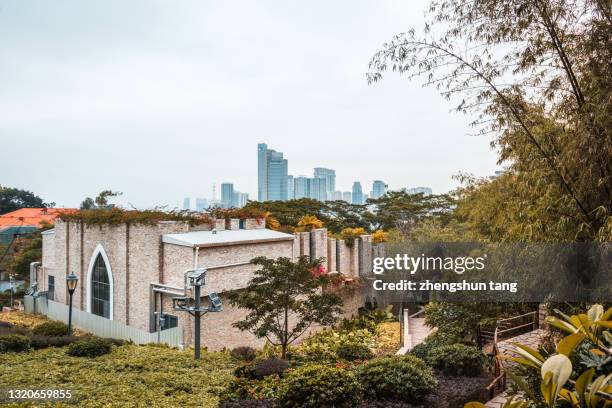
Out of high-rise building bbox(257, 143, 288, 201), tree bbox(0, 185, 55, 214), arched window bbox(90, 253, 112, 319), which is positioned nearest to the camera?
arched window bbox(90, 253, 112, 319)

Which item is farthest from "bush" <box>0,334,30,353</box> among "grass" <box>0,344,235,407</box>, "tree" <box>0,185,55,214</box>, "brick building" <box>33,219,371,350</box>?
"tree" <box>0,185,55,214</box>

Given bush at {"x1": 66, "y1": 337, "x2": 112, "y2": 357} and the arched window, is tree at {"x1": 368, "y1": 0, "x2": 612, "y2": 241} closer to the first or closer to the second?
bush at {"x1": 66, "y1": 337, "x2": 112, "y2": 357}

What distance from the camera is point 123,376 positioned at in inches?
225

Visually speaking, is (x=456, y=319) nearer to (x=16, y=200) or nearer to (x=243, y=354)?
(x=243, y=354)

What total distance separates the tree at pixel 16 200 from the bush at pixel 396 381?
16.7 metres

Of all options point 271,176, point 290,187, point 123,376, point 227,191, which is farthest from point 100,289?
point 227,191

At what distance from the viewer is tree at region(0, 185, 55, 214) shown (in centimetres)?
1781

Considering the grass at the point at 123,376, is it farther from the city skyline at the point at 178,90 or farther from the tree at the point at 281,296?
the city skyline at the point at 178,90

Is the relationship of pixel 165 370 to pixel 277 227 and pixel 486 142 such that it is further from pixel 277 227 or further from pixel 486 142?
pixel 277 227

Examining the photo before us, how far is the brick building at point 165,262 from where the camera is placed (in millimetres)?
10367

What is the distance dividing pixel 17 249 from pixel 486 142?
18702 millimetres

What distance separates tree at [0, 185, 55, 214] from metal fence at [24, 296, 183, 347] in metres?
5.32

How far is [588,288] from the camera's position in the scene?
5148 mm

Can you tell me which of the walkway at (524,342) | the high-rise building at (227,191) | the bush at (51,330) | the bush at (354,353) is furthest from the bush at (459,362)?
the high-rise building at (227,191)
